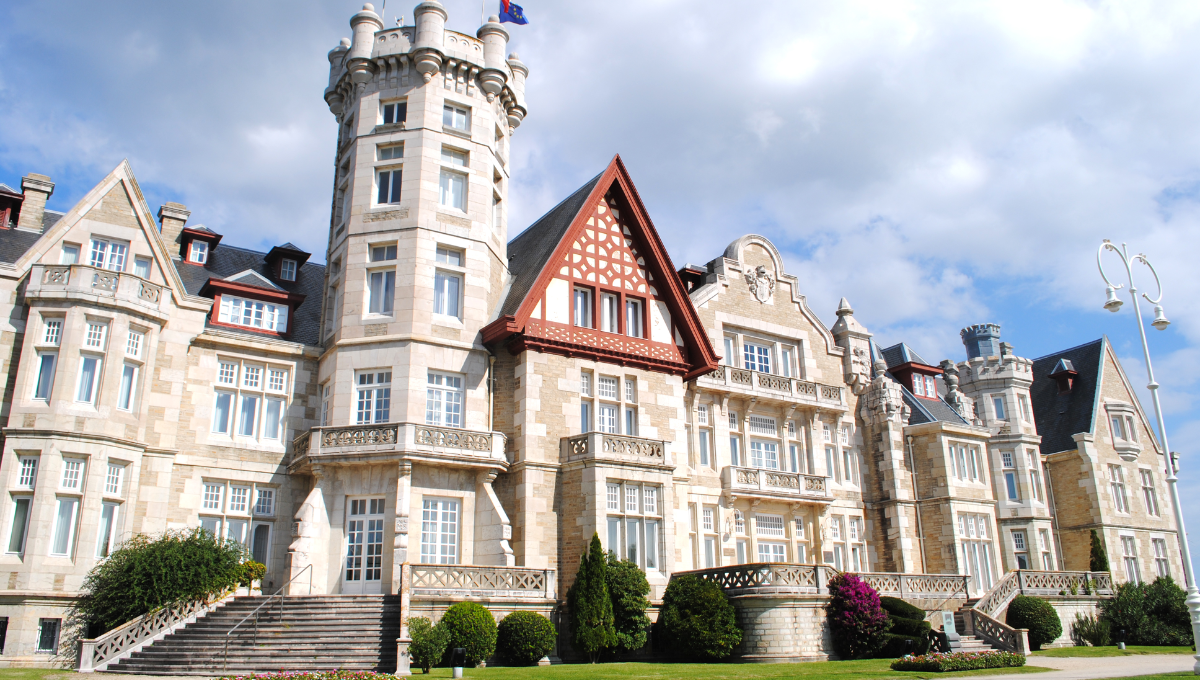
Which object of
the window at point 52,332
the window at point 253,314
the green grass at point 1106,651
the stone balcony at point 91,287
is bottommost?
the green grass at point 1106,651

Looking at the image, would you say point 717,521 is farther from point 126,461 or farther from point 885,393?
point 126,461

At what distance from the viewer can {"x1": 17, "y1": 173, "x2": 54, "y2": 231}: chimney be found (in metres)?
28.6

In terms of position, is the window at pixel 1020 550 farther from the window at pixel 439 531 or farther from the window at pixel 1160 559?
the window at pixel 439 531

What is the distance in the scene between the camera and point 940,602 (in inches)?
1198

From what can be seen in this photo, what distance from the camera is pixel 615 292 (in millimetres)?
30719

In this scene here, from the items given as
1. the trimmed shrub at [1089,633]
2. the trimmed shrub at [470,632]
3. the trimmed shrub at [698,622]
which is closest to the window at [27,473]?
the trimmed shrub at [470,632]

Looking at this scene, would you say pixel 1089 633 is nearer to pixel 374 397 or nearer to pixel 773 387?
Result: pixel 773 387

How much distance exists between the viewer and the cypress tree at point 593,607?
78.4 ft

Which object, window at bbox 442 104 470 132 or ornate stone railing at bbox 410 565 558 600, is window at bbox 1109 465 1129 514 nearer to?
ornate stone railing at bbox 410 565 558 600

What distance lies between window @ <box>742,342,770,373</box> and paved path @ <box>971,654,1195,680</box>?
1402 cm

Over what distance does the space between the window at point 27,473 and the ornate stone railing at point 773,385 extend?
20737mm

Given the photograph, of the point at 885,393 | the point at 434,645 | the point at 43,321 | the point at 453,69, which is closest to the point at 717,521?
the point at 885,393

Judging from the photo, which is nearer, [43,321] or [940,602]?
[43,321]

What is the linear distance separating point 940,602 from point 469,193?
2115 centimetres
